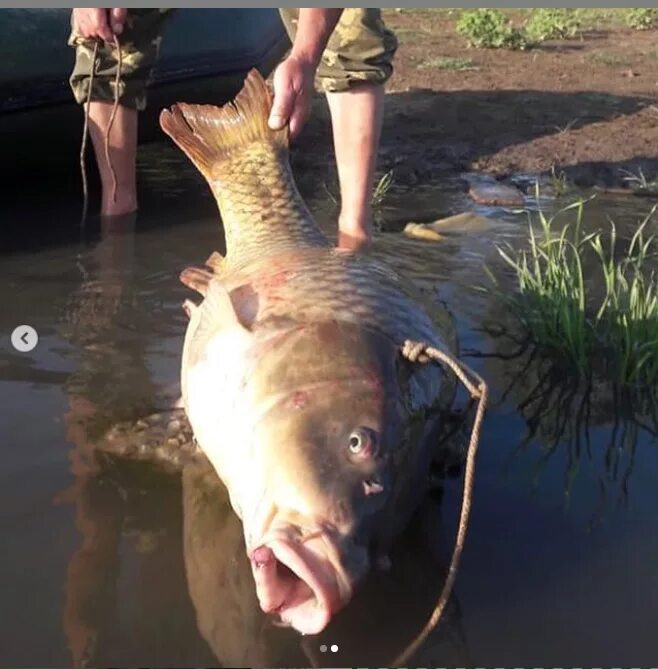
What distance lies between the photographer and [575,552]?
99.8 inches

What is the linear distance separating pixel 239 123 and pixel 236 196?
0.32 metres

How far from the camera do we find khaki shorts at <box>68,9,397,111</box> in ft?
14.8

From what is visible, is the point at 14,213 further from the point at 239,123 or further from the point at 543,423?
the point at 543,423

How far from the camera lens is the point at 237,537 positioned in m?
2.54

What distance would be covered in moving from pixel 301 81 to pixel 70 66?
6.52 feet

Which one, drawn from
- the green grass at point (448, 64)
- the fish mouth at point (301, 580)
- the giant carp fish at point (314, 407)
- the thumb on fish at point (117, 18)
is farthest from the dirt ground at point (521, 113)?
the fish mouth at point (301, 580)

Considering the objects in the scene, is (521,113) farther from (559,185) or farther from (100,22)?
(100,22)

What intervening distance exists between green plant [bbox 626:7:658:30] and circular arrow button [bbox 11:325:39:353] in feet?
32.5

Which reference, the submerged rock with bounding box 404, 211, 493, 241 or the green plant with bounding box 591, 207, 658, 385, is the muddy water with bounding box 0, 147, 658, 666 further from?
the submerged rock with bounding box 404, 211, 493, 241

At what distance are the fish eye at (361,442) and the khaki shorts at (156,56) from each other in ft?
8.53

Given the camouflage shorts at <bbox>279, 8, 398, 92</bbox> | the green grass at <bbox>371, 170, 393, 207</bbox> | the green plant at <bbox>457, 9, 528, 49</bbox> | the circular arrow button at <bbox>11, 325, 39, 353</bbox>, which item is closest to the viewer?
the circular arrow button at <bbox>11, 325, 39, 353</bbox>

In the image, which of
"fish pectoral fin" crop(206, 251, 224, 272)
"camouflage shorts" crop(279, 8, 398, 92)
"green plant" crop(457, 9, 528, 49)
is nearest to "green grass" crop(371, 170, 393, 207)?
"camouflage shorts" crop(279, 8, 398, 92)

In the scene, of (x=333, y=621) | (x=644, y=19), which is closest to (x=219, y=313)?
(x=333, y=621)

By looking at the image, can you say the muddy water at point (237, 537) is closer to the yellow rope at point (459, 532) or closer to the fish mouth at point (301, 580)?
the yellow rope at point (459, 532)
